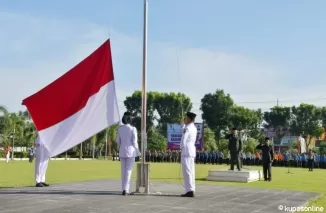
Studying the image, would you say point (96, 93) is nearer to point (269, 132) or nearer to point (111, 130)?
point (111, 130)

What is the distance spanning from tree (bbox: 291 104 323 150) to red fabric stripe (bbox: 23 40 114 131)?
72.9 m

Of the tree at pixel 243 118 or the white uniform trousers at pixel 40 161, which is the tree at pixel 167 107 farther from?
the white uniform trousers at pixel 40 161

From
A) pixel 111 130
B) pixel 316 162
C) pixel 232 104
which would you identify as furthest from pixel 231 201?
pixel 232 104

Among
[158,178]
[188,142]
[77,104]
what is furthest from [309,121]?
[77,104]

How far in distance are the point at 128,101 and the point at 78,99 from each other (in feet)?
204

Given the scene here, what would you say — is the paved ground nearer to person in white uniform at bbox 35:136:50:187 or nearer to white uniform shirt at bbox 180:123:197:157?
white uniform shirt at bbox 180:123:197:157

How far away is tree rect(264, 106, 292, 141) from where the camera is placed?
82.7 m

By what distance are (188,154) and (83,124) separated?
2367 millimetres

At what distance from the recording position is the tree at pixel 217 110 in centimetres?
6694

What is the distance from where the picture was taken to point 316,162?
37500mm

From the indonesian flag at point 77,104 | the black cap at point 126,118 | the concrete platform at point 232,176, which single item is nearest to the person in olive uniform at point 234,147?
the concrete platform at point 232,176

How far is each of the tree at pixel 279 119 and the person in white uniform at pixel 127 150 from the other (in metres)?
76.5

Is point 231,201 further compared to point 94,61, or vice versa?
point 94,61

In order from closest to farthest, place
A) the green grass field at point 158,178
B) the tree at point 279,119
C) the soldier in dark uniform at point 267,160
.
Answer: the green grass field at point 158,178, the soldier in dark uniform at point 267,160, the tree at point 279,119
